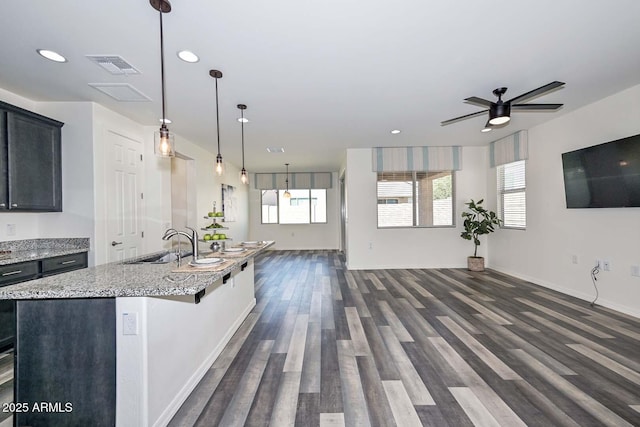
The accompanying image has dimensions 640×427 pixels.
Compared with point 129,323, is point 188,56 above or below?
above

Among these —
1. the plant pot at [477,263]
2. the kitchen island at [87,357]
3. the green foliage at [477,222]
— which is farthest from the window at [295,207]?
the kitchen island at [87,357]

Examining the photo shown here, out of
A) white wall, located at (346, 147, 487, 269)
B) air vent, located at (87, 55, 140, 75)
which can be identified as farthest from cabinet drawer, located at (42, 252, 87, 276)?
white wall, located at (346, 147, 487, 269)

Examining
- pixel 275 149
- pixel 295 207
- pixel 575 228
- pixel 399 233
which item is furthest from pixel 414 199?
pixel 295 207

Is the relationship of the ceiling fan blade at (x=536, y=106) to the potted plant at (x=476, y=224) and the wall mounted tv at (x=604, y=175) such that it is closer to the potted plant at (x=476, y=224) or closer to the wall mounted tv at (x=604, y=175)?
the wall mounted tv at (x=604, y=175)

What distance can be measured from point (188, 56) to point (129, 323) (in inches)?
85.5

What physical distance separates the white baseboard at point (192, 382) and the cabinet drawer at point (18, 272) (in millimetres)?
1894

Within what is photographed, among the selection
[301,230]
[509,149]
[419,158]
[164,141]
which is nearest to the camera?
[164,141]

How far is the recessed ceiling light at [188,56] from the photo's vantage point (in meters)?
2.35

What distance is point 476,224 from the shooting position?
556 centimetres

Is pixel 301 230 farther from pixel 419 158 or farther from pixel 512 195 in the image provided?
pixel 512 195

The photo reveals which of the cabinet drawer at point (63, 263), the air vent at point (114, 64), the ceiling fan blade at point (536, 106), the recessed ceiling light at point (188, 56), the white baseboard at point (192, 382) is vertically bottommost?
the white baseboard at point (192, 382)

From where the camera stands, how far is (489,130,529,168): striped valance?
478cm

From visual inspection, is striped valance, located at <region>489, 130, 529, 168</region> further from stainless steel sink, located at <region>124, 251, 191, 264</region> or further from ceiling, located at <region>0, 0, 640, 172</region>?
stainless steel sink, located at <region>124, 251, 191, 264</region>

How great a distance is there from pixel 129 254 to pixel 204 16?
3.51 m
